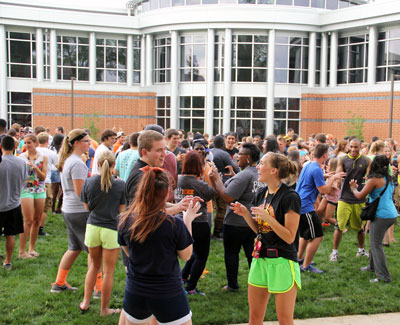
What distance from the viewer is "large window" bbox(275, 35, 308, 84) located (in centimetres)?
2802

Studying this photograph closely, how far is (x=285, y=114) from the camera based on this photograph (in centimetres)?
2886

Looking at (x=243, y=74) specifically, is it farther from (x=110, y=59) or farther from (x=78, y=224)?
(x=78, y=224)

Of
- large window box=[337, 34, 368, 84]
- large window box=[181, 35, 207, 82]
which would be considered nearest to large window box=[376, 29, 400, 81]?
large window box=[337, 34, 368, 84]

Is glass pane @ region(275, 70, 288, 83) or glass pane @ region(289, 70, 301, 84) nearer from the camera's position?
glass pane @ region(275, 70, 288, 83)

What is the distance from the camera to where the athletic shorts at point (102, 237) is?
531cm

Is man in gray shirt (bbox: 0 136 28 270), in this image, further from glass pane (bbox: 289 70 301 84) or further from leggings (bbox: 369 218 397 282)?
glass pane (bbox: 289 70 301 84)

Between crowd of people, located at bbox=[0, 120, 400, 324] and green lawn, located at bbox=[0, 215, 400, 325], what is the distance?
201 millimetres

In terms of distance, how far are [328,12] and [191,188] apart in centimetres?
2471

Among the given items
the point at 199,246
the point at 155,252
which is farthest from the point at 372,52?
the point at 155,252

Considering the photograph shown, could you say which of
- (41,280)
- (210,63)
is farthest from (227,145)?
(210,63)

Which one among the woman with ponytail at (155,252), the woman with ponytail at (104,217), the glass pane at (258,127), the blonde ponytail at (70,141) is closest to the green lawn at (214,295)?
the woman with ponytail at (104,217)

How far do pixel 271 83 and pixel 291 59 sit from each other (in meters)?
2.11

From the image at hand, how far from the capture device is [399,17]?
80.4 feet

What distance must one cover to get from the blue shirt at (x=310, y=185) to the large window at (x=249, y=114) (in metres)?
21.2
